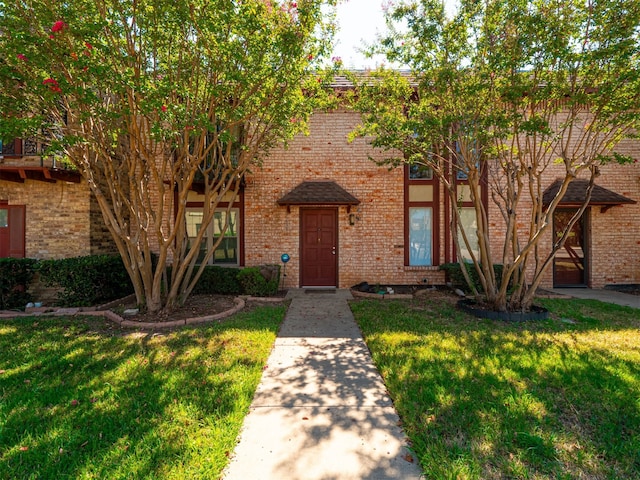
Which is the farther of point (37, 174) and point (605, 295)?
point (605, 295)

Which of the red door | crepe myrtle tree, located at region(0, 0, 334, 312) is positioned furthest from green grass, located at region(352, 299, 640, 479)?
the red door

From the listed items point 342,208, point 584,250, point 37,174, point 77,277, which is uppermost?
point 37,174

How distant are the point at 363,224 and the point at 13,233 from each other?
32.6ft

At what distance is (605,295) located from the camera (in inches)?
323

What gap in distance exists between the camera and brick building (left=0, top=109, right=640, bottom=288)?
918cm

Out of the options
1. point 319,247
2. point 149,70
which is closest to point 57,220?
point 149,70

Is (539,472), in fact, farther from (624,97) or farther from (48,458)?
(624,97)

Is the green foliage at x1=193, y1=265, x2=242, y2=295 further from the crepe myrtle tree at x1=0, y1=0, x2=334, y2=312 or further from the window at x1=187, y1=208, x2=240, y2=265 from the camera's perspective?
the crepe myrtle tree at x1=0, y1=0, x2=334, y2=312

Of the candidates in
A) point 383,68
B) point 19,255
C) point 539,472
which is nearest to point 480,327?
point 539,472

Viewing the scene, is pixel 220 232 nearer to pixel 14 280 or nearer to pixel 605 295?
pixel 14 280

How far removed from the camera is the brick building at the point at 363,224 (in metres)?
9.18

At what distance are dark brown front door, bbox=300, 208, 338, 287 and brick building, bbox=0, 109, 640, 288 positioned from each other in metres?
0.03

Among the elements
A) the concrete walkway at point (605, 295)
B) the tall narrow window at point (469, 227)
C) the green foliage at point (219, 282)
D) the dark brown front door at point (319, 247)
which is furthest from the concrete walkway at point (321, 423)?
the concrete walkway at point (605, 295)

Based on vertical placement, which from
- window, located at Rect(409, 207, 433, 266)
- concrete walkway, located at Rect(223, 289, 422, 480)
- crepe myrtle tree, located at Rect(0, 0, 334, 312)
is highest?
crepe myrtle tree, located at Rect(0, 0, 334, 312)
